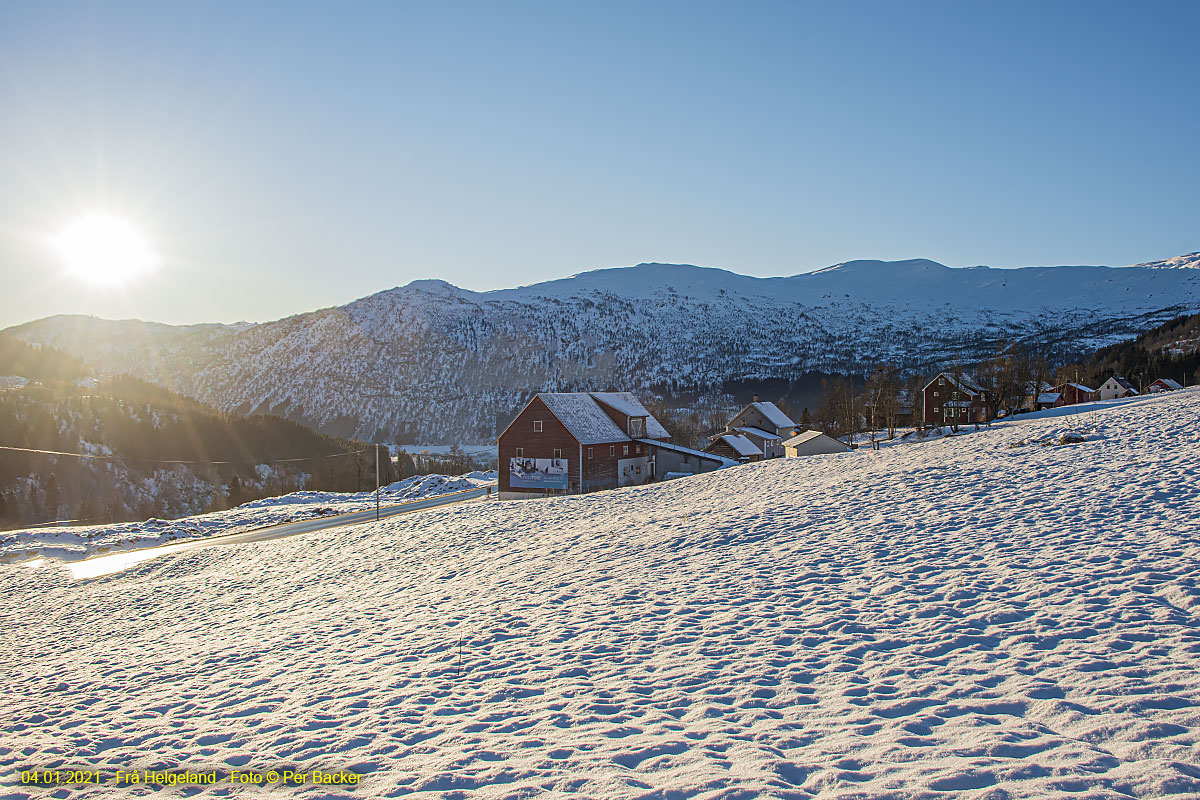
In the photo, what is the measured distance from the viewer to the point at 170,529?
47031mm

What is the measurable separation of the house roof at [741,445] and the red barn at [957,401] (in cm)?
1675

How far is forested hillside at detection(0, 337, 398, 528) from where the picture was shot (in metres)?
106

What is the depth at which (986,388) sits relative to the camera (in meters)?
54.5

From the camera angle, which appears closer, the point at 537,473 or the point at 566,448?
the point at 566,448

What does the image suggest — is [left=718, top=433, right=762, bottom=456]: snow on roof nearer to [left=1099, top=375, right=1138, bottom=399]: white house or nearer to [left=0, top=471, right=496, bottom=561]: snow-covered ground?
[left=0, top=471, right=496, bottom=561]: snow-covered ground

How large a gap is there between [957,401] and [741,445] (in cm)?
1954

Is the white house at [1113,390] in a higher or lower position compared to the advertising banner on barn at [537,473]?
higher

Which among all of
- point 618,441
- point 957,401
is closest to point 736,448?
point 618,441

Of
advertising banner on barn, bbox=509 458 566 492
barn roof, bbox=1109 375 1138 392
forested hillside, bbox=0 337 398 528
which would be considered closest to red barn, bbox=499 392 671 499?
advertising banner on barn, bbox=509 458 566 492

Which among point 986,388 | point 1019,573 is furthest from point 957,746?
point 986,388

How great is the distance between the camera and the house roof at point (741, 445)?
207ft

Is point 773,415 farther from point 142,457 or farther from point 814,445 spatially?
point 142,457

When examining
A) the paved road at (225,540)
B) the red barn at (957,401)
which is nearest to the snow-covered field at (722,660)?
the paved road at (225,540)

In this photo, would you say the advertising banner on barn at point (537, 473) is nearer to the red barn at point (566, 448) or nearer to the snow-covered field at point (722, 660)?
the red barn at point (566, 448)
